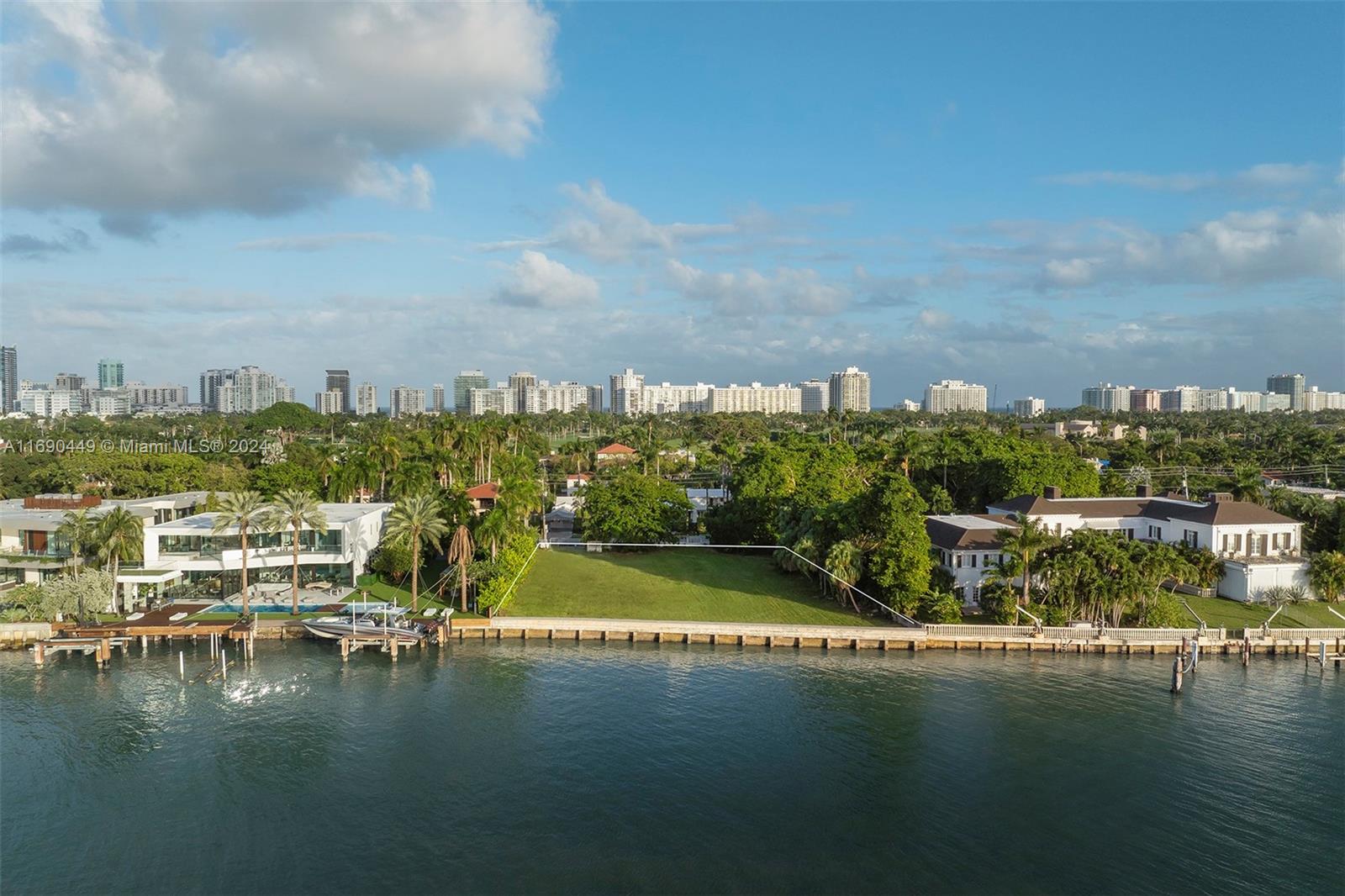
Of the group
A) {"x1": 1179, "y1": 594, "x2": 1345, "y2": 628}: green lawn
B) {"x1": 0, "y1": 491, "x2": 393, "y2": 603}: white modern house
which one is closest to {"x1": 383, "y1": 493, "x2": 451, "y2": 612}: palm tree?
{"x1": 0, "y1": 491, "x2": 393, "y2": 603}: white modern house

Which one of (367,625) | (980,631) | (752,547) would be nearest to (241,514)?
(367,625)


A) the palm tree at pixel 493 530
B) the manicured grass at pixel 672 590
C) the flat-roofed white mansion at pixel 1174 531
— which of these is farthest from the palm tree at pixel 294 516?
the flat-roofed white mansion at pixel 1174 531

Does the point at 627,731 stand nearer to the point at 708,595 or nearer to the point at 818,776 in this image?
the point at 818,776

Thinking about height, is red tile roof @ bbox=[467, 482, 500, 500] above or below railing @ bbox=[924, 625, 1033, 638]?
above

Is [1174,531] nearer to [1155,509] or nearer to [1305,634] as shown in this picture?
[1155,509]

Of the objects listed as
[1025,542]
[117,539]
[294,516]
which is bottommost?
[117,539]

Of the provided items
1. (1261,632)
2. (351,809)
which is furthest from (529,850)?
(1261,632)

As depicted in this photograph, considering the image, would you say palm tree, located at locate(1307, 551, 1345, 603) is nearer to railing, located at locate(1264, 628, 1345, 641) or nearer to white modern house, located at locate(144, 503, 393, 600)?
railing, located at locate(1264, 628, 1345, 641)

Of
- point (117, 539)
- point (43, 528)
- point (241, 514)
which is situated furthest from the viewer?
point (43, 528)
